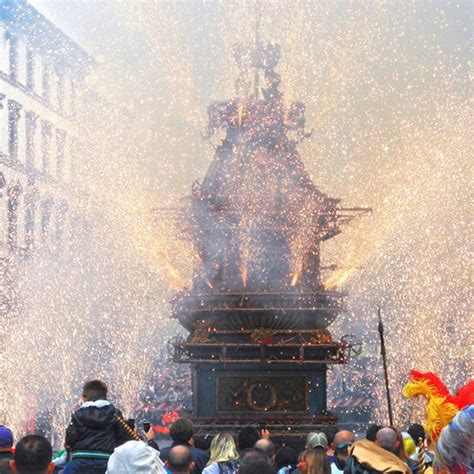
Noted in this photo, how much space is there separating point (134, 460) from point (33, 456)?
3.41 feet

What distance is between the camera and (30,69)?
60.9 meters

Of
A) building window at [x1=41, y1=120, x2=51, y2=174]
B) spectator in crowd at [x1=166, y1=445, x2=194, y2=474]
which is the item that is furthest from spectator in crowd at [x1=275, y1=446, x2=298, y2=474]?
building window at [x1=41, y1=120, x2=51, y2=174]

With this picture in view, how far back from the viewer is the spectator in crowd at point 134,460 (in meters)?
6.91

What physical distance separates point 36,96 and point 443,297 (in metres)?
32.1

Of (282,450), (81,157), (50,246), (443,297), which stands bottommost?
(282,450)

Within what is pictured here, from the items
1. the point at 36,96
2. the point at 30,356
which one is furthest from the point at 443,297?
the point at 36,96

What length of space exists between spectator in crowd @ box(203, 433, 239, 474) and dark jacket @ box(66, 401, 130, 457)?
4.16 ft

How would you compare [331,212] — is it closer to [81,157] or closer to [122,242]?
[122,242]

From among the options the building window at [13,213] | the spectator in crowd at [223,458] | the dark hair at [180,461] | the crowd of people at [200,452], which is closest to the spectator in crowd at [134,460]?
the crowd of people at [200,452]

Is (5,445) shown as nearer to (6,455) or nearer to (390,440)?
(6,455)

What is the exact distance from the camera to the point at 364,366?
37156mm

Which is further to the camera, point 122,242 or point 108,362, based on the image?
point 108,362

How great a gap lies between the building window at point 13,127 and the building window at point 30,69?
203 cm

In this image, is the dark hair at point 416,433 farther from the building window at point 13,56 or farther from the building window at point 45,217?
the building window at point 13,56
